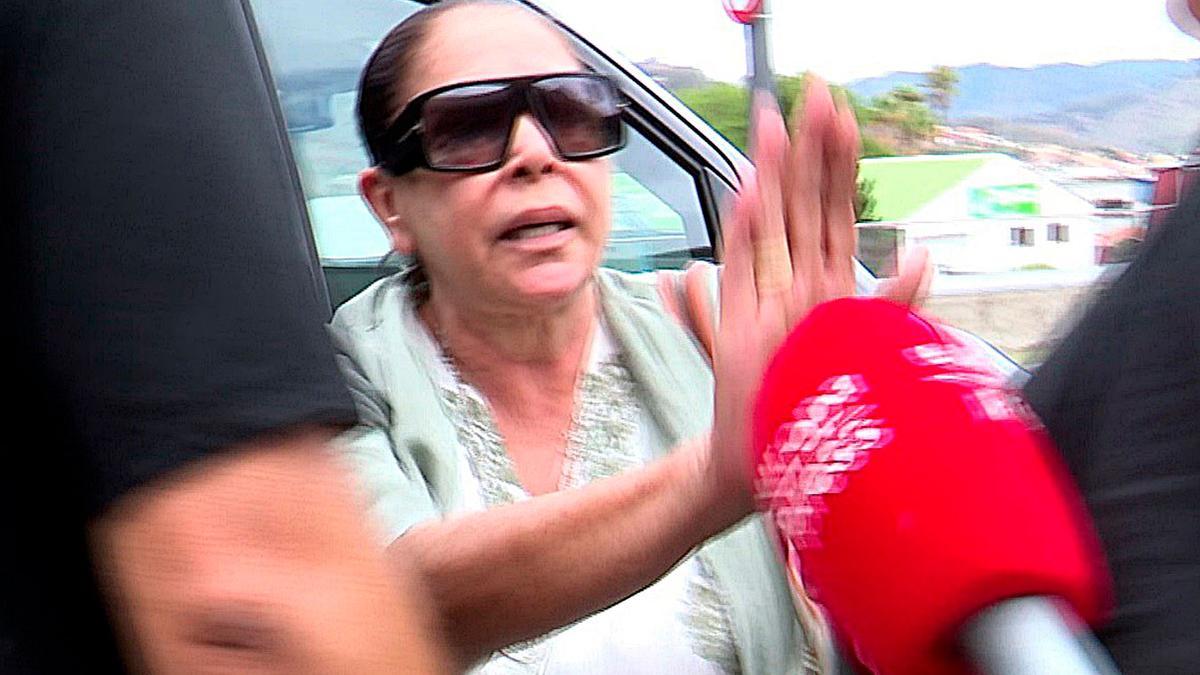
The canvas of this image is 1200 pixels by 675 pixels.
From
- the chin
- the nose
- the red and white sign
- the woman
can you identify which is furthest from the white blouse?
the red and white sign

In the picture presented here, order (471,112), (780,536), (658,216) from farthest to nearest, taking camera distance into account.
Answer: (658,216) < (471,112) < (780,536)

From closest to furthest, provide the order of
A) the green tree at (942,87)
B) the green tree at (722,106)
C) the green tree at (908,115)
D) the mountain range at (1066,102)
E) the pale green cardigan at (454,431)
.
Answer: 1. the pale green cardigan at (454,431)
2. the green tree at (722,106)
3. the mountain range at (1066,102)
4. the green tree at (908,115)
5. the green tree at (942,87)

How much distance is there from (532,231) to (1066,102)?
245 cm

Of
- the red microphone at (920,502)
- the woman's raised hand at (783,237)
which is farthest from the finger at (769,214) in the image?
the red microphone at (920,502)

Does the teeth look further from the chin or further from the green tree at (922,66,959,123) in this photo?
→ the green tree at (922,66,959,123)

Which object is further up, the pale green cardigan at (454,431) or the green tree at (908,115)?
the pale green cardigan at (454,431)

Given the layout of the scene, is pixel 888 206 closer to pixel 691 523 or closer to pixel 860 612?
pixel 691 523

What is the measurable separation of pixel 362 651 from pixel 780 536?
26 centimetres

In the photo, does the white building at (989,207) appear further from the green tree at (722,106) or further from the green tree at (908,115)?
the green tree at (722,106)

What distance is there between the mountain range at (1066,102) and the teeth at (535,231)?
971mm

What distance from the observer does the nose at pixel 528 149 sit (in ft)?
5.65

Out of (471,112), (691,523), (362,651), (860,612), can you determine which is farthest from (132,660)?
(471,112)

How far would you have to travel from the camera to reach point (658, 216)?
2588 mm

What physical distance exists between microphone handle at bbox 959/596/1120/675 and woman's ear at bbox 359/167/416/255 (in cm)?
119
